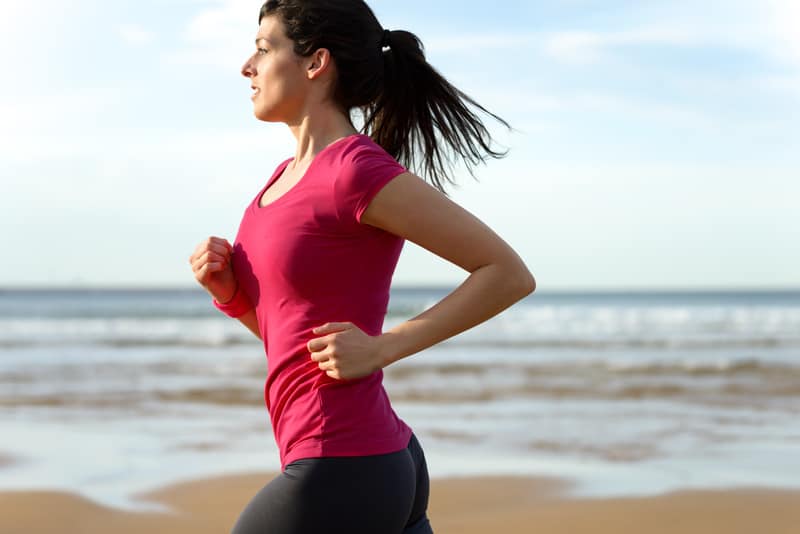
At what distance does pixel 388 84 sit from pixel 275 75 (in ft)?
0.82

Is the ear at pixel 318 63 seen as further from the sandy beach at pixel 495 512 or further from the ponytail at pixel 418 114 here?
the sandy beach at pixel 495 512

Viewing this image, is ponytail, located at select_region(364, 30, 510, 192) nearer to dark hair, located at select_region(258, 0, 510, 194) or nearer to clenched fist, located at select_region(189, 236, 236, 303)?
dark hair, located at select_region(258, 0, 510, 194)

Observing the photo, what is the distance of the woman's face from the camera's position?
6.38ft

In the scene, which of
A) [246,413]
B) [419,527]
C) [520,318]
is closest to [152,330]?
[520,318]

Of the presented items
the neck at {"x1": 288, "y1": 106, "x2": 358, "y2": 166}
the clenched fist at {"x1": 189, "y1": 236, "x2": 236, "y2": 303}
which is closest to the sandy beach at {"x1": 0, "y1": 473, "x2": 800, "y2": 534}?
the clenched fist at {"x1": 189, "y1": 236, "x2": 236, "y2": 303}

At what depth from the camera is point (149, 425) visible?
842cm

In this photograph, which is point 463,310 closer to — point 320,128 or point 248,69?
point 320,128

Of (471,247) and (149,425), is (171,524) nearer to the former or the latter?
(149,425)

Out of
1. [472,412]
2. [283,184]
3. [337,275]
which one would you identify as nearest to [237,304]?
[283,184]

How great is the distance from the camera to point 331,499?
5.67 ft

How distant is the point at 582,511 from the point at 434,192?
4.20 m

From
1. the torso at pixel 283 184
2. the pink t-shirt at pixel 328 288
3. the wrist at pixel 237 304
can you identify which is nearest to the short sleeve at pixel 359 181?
the pink t-shirt at pixel 328 288

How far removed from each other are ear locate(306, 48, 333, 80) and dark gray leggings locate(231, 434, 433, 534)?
2.49 feet

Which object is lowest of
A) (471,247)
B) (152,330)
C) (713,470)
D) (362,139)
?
(713,470)
